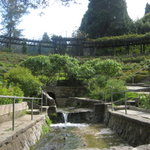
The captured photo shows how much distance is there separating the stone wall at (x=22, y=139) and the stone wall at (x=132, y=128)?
2.89 m

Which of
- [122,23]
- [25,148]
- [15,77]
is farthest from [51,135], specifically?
[122,23]

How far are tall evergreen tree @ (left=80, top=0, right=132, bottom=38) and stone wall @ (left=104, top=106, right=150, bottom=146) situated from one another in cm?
4829

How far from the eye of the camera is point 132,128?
23.5 feet

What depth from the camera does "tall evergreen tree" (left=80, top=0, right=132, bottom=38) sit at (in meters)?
55.4

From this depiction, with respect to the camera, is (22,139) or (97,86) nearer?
(22,139)

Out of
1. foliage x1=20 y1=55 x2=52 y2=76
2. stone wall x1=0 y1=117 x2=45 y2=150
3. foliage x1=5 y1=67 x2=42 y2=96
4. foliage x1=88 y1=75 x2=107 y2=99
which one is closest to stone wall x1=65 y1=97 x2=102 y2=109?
foliage x1=88 y1=75 x2=107 y2=99

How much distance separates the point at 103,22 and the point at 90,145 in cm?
5239

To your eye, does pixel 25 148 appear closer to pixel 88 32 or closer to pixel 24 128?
pixel 24 128

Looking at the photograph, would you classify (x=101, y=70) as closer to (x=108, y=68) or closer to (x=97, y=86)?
(x=108, y=68)

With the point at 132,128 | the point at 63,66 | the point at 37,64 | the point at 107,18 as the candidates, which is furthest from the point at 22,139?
the point at 107,18

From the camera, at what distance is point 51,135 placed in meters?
8.94

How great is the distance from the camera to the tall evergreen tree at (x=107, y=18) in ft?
182

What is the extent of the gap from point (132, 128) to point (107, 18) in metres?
52.3

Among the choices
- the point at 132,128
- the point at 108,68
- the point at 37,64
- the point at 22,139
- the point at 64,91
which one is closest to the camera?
the point at 22,139
